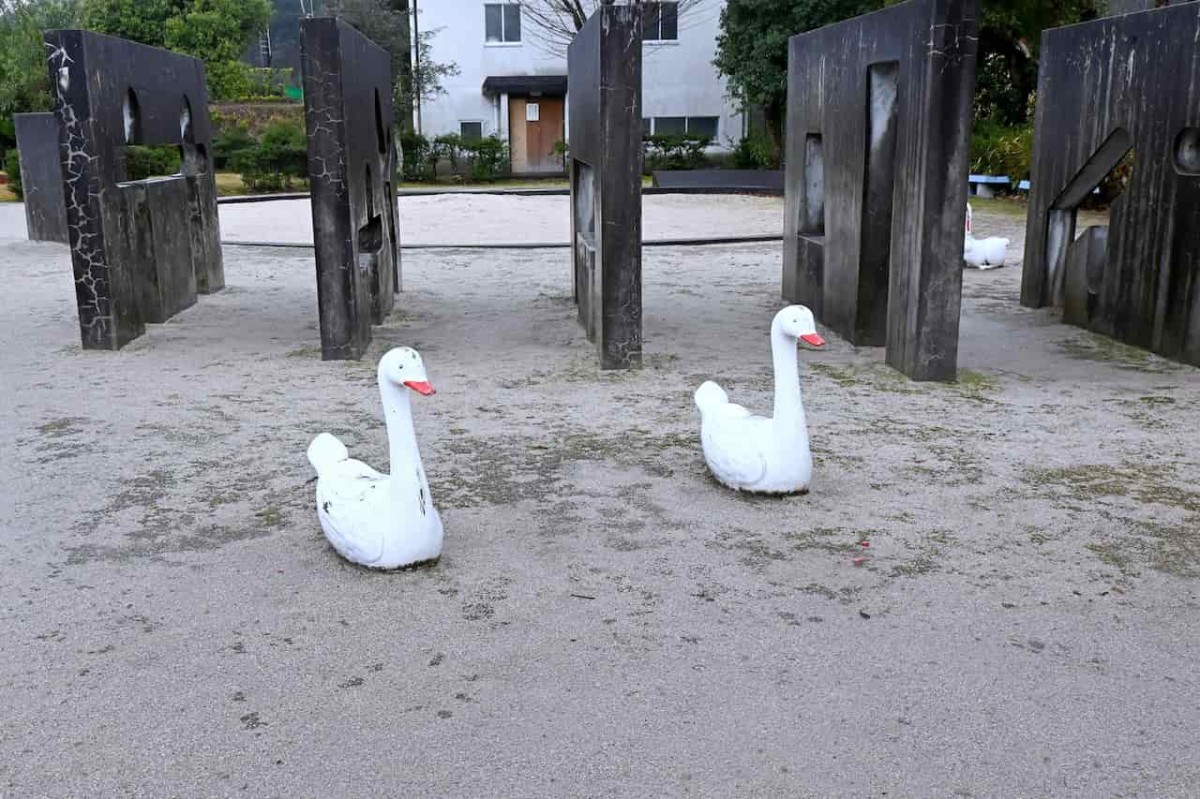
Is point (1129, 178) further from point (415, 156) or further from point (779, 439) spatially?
point (415, 156)

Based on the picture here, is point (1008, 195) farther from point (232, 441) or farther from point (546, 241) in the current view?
point (232, 441)

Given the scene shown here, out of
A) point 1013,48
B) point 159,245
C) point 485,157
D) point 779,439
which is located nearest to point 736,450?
point 779,439

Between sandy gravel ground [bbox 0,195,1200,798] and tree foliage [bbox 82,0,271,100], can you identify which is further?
tree foliage [bbox 82,0,271,100]

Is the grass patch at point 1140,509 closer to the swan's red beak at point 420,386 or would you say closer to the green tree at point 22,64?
the swan's red beak at point 420,386

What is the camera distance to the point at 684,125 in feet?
98.4

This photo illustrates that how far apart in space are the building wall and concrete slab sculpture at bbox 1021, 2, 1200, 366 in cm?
2019

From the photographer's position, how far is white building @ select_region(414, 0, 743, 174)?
29281 mm

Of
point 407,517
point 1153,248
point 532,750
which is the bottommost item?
point 532,750

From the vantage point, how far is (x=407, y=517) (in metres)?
4.29

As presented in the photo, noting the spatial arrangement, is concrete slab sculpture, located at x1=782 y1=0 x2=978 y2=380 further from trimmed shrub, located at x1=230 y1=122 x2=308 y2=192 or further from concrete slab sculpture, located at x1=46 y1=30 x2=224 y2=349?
trimmed shrub, located at x1=230 y1=122 x2=308 y2=192

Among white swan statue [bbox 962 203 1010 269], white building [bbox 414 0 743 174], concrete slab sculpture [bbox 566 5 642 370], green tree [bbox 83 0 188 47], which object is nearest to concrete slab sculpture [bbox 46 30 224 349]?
concrete slab sculpture [bbox 566 5 642 370]

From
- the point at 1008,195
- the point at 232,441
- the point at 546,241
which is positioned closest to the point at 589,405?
the point at 232,441

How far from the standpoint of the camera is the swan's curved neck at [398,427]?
13.9 ft

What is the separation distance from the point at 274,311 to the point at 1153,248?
7057 mm
